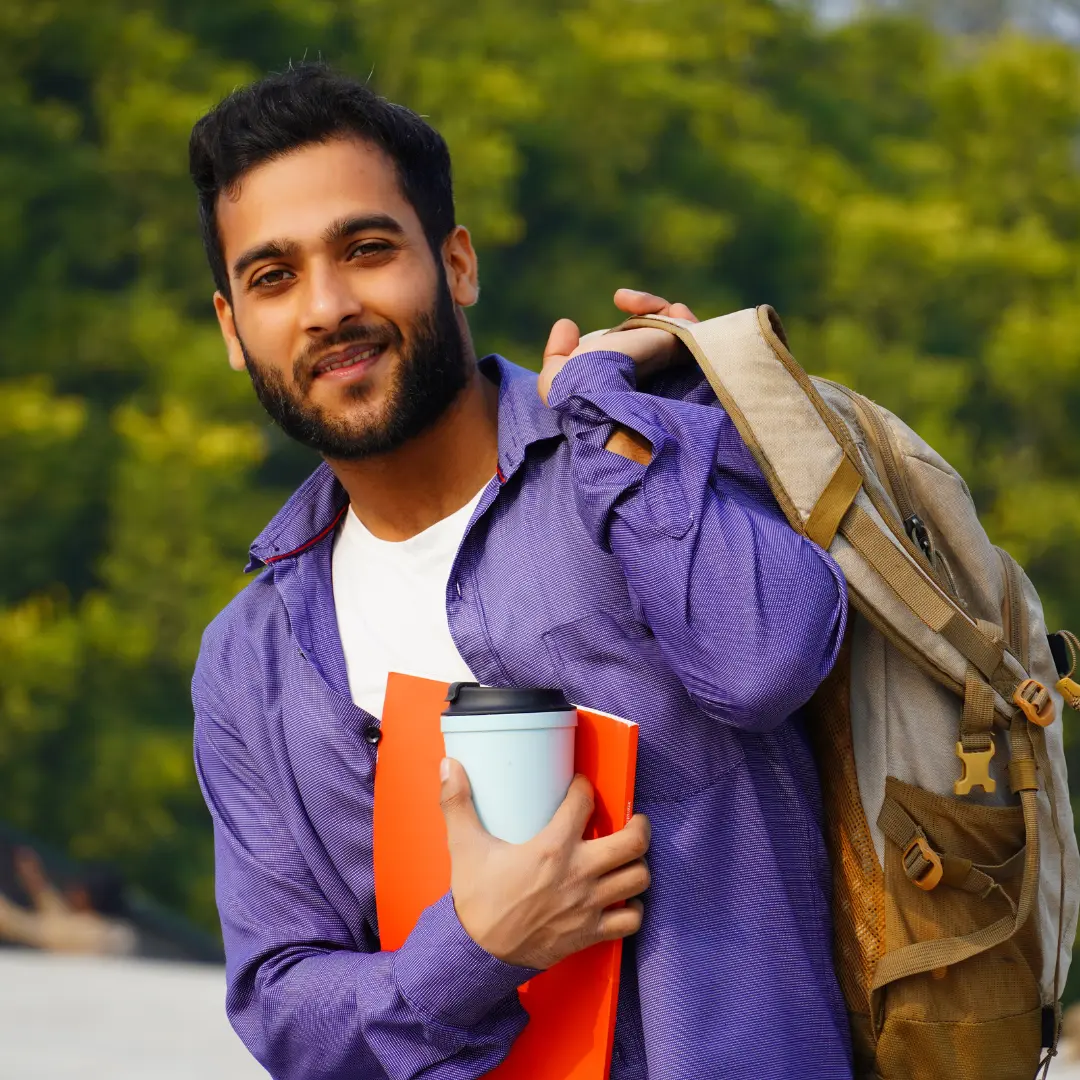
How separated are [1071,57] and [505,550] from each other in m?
13.6

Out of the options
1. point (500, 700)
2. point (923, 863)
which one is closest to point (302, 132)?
point (500, 700)

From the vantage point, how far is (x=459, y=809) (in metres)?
1.45

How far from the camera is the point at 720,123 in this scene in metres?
14.9

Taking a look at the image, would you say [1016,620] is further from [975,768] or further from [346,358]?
[346,358]

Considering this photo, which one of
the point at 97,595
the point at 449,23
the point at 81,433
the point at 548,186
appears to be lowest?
the point at 97,595

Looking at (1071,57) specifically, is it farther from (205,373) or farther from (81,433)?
(81,433)

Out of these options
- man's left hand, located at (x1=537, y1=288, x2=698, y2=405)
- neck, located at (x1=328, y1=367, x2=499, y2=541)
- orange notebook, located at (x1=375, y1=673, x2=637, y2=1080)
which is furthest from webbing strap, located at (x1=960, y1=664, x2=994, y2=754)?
neck, located at (x1=328, y1=367, x2=499, y2=541)

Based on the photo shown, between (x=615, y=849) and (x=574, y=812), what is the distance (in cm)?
5

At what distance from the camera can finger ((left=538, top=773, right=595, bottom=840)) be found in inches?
56.6

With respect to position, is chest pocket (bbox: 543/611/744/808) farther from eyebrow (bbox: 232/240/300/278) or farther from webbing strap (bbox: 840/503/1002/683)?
eyebrow (bbox: 232/240/300/278)

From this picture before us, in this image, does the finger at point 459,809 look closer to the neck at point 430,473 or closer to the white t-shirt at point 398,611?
the white t-shirt at point 398,611

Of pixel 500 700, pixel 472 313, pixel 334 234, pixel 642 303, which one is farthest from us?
pixel 472 313

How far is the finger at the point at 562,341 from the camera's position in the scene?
1.68 m

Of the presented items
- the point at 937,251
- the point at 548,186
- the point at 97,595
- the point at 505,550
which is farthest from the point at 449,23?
the point at 505,550
